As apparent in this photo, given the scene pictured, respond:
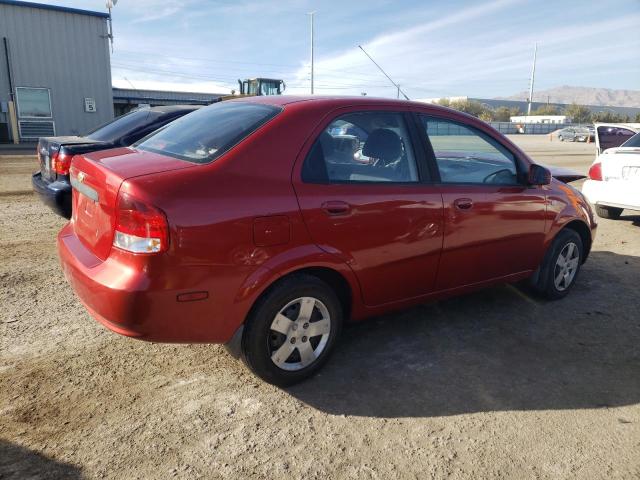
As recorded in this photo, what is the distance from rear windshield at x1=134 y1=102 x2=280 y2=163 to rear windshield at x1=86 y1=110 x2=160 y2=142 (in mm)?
3245

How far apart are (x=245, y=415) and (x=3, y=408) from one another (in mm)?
1312

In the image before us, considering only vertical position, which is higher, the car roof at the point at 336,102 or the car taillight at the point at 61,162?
the car roof at the point at 336,102

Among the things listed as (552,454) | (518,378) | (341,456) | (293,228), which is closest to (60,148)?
(293,228)

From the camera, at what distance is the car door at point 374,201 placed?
114 inches

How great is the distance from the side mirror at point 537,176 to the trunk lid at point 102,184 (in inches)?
106

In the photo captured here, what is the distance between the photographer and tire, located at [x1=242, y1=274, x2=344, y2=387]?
278cm

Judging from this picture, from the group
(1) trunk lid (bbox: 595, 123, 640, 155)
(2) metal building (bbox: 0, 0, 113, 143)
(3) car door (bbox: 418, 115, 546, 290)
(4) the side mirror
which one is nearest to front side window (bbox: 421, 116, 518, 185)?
(3) car door (bbox: 418, 115, 546, 290)

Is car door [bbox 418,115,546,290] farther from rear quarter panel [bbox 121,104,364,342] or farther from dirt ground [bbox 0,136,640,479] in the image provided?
rear quarter panel [bbox 121,104,364,342]

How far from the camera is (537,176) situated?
3.96m

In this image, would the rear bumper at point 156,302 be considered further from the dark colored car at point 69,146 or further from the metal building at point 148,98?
the metal building at point 148,98

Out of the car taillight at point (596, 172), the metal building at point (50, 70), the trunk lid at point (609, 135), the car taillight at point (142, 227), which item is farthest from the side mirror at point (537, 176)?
the metal building at point (50, 70)

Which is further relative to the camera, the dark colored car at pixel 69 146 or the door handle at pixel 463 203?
the dark colored car at pixel 69 146

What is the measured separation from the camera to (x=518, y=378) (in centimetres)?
320

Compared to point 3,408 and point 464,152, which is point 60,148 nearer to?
point 3,408
